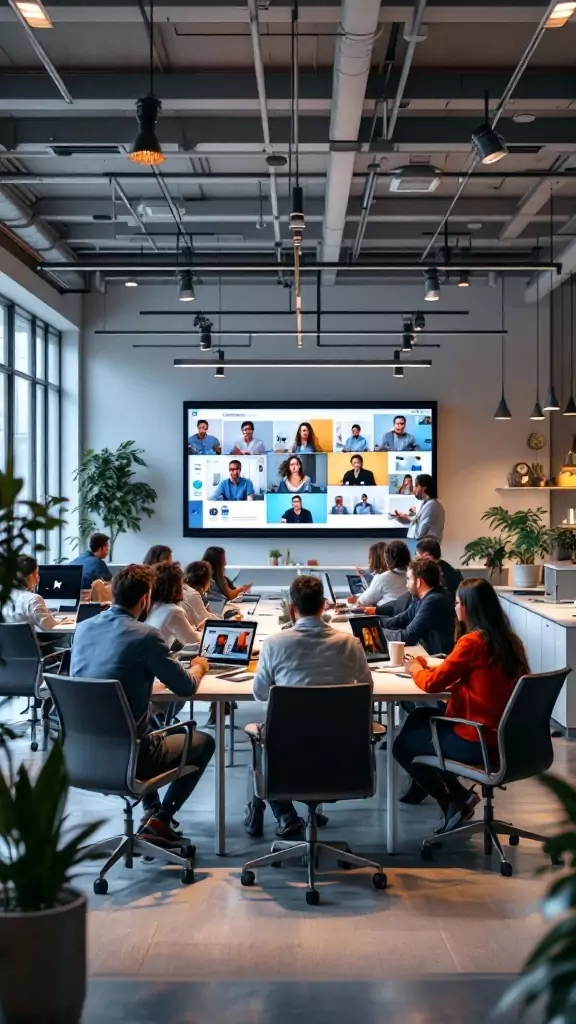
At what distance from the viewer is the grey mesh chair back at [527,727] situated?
4402mm

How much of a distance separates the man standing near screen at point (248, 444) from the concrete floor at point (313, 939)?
766 cm

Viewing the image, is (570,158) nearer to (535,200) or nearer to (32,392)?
(535,200)

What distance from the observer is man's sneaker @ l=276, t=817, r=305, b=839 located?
4836 millimetres

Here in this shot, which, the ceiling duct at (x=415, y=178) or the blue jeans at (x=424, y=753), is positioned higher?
the ceiling duct at (x=415, y=178)

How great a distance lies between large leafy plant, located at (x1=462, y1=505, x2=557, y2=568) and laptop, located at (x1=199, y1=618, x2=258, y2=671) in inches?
213

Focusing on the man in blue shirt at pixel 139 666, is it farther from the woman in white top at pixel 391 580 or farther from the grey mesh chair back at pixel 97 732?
the woman in white top at pixel 391 580

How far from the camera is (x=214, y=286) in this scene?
12.7 m

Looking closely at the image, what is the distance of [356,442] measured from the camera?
1250 cm

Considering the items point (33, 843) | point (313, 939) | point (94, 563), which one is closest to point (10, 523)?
Result: point (33, 843)

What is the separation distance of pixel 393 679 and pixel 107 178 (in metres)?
4.97

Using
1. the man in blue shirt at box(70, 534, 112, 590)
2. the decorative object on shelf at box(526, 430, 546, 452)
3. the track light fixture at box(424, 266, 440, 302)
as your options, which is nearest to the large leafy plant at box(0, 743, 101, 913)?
the man in blue shirt at box(70, 534, 112, 590)

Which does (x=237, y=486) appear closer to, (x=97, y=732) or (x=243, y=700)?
(x=243, y=700)

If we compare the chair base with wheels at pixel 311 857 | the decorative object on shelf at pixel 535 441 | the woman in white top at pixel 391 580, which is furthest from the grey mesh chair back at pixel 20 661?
the decorative object on shelf at pixel 535 441

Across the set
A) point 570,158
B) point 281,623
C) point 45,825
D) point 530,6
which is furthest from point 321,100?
point 45,825
